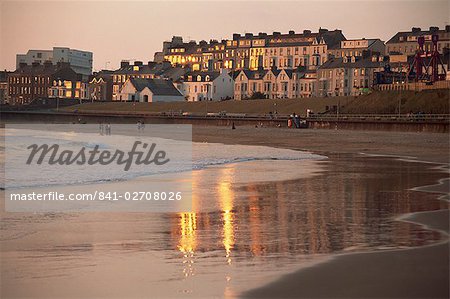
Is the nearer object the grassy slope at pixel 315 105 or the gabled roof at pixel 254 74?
the grassy slope at pixel 315 105

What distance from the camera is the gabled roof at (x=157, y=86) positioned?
13362cm

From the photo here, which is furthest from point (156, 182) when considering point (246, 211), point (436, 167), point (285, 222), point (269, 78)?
point (269, 78)

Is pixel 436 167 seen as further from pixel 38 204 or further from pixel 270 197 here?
pixel 38 204

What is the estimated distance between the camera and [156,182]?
75.7ft

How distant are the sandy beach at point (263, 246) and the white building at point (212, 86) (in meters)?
112

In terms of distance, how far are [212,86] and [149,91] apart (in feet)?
33.1

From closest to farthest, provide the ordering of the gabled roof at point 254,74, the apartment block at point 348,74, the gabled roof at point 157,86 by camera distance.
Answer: the apartment block at point 348,74, the gabled roof at point 254,74, the gabled roof at point 157,86

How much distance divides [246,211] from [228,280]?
6.63 meters

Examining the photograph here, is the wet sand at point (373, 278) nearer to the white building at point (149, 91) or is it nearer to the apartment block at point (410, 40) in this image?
the apartment block at point (410, 40)

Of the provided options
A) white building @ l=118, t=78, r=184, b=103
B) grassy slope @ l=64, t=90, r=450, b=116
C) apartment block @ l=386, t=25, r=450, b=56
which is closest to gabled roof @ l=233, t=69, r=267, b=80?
white building @ l=118, t=78, r=184, b=103

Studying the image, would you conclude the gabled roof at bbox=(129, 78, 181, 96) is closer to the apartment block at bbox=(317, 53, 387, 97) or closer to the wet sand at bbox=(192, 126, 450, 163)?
the apartment block at bbox=(317, 53, 387, 97)

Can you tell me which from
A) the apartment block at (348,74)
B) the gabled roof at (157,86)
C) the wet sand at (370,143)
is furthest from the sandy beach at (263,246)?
the gabled roof at (157,86)

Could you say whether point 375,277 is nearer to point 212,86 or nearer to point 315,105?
point 315,105

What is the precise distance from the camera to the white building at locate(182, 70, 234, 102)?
438 ft
